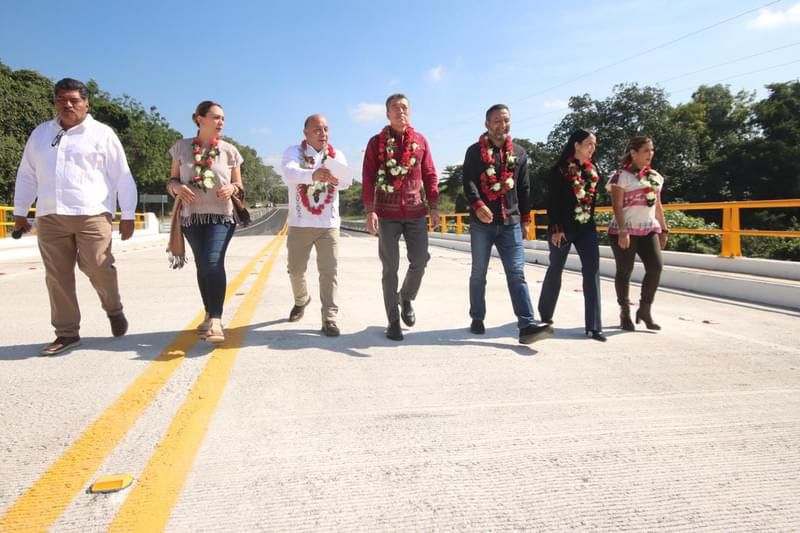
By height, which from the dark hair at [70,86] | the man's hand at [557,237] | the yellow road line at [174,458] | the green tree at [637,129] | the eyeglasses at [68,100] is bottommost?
the yellow road line at [174,458]

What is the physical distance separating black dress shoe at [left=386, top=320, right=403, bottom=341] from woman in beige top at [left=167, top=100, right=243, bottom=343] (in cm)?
133

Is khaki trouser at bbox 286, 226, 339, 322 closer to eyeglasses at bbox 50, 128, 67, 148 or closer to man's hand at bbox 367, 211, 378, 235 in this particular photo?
man's hand at bbox 367, 211, 378, 235

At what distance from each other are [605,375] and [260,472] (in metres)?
2.31

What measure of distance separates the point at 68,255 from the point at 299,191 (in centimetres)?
183

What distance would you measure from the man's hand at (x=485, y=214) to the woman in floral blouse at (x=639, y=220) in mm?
1280

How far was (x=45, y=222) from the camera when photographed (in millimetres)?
3752

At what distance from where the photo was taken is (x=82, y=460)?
2.10m

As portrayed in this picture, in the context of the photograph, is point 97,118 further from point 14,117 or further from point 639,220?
point 639,220

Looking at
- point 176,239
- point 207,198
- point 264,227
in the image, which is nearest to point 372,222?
point 207,198

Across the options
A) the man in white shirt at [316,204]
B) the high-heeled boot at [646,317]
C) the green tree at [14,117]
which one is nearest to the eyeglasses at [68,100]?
the man in white shirt at [316,204]

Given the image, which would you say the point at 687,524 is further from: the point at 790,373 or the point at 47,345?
the point at 47,345

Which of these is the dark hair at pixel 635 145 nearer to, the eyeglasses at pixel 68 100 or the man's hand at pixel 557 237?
the man's hand at pixel 557 237

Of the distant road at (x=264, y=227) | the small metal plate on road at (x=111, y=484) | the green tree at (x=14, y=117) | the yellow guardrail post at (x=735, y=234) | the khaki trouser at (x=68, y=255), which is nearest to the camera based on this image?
the small metal plate on road at (x=111, y=484)

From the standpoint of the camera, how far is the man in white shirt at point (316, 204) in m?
4.36
